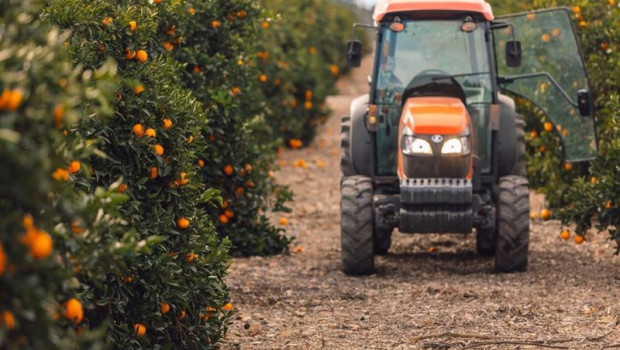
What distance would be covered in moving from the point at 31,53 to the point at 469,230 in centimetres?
558

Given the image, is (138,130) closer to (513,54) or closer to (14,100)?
(14,100)

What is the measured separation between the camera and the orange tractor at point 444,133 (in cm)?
842

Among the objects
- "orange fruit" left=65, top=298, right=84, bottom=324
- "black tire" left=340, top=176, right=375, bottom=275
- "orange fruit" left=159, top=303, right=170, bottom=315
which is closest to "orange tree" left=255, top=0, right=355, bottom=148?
"black tire" left=340, top=176, right=375, bottom=275

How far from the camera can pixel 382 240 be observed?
9.00 m

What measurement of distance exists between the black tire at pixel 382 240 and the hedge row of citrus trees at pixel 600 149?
1466 millimetres

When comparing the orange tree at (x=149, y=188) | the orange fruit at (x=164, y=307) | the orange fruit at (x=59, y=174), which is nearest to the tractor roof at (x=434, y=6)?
the orange tree at (x=149, y=188)

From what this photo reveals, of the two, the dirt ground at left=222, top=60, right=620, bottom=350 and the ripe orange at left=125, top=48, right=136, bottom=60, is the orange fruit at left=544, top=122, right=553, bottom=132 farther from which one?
the ripe orange at left=125, top=48, right=136, bottom=60

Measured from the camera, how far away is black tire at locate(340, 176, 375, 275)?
854 cm

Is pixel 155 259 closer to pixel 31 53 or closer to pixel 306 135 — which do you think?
pixel 31 53

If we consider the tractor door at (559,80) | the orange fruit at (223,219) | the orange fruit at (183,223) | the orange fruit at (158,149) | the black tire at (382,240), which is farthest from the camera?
the tractor door at (559,80)

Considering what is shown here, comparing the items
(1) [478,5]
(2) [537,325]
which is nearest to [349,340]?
(2) [537,325]

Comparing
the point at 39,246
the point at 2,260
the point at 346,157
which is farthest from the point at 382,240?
the point at 2,260

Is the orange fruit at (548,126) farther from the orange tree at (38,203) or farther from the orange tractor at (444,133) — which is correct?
the orange tree at (38,203)

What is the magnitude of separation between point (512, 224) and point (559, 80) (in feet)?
6.53
